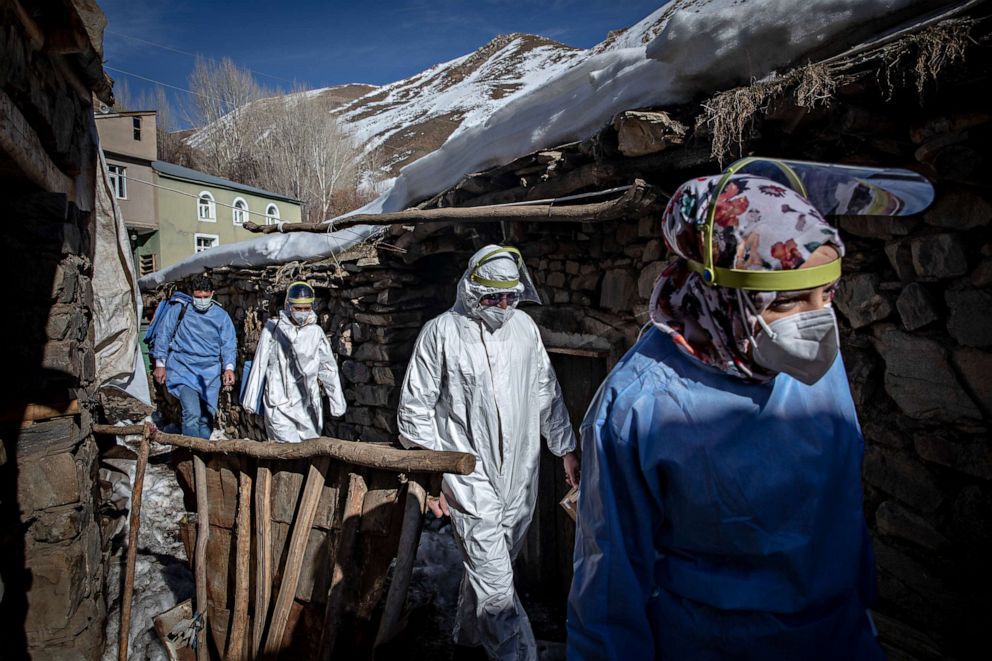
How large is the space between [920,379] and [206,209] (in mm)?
22594

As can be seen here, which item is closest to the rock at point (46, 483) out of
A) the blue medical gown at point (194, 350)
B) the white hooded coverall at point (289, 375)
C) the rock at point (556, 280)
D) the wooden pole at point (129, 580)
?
the wooden pole at point (129, 580)

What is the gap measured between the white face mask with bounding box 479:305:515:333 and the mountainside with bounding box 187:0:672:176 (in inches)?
842

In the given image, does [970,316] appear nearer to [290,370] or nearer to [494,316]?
[494,316]

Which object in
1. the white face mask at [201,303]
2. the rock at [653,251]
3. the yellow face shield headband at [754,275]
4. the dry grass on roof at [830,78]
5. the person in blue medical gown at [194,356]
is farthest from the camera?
the white face mask at [201,303]

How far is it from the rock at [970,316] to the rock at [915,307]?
55 millimetres

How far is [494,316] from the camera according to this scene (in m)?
2.92

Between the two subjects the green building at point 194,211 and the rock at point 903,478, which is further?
the green building at point 194,211

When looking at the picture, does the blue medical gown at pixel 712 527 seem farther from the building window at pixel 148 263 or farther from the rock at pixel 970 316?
the building window at pixel 148 263

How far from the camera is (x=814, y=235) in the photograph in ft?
3.50

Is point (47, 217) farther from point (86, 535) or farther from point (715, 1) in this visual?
point (715, 1)

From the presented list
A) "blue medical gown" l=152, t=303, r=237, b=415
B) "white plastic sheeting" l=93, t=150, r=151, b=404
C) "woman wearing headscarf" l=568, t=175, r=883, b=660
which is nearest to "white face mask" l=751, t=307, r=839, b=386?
"woman wearing headscarf" l=568, t=175, r=883, b=660

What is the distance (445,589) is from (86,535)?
7.19 feet

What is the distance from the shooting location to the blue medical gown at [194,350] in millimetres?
5988

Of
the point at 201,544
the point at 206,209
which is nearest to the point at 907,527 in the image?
the point at 201,544
